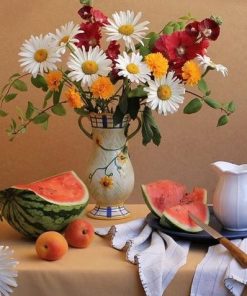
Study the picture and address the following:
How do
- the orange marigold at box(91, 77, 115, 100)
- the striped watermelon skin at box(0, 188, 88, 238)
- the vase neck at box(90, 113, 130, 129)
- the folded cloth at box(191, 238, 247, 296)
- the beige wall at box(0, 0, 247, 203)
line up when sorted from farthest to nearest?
1. the beige wall at box(0, 0, 247, 203)
2. the vase neck at box(90, 113, 130, 129)
3. the orange marigold at box(91, 77, 115, 100)
4. the striped watermelon skin at box(0, 188, 88, 238)
5. the folded cloth at box(191, 238, 247, 296)

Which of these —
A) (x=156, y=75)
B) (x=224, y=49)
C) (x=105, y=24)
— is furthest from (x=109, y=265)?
(x=224, y=49)

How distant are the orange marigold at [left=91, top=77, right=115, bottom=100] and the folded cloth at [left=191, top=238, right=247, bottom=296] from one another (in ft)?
1.39

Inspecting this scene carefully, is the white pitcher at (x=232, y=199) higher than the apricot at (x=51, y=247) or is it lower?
higher

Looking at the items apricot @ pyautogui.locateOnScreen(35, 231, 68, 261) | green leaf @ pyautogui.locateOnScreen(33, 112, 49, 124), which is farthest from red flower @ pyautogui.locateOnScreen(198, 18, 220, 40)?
apricot @ pyautogui.locateOnScreen(35, 231, 68, 261)

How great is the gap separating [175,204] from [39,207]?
347mm

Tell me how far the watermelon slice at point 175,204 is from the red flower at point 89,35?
0.36 metres

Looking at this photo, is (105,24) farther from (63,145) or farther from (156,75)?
(63,145)

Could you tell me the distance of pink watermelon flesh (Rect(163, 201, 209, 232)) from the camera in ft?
3.90

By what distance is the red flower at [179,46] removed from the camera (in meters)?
1.27

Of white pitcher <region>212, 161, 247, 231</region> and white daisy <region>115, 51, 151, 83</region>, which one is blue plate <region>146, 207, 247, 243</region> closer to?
white pitcher <region>212, 161, 247, 231</region>

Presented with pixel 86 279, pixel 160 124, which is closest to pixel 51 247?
pixel 86 279

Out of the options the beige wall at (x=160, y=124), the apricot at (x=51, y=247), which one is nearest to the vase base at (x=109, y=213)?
the apricot at (x=51, y=247)

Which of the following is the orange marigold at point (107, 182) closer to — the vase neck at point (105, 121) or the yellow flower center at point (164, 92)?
the vase neck at point (105, 121)

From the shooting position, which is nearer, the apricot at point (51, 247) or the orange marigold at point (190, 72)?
the apricot at point (51, 247)
